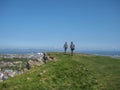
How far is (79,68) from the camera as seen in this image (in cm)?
3067

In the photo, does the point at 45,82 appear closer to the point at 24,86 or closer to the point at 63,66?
the point at 24,86

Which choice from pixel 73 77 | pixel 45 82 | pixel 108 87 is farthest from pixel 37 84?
pixel 108 87

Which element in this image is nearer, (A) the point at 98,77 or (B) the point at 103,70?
(A) the point at 98,77

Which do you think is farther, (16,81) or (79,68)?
(79,68)

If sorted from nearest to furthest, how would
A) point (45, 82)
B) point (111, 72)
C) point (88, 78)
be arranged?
point (45, 82) → point (88, 78) → point (111, 72)

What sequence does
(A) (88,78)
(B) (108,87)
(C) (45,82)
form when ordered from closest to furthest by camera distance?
1. (B) (108,87)
2. (C) (45,82)
3. (A) (88,78)

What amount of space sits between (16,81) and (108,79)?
9209mm

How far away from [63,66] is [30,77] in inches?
230

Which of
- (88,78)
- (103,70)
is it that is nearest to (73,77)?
(88,78)

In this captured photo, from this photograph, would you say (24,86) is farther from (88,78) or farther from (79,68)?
(79,68)

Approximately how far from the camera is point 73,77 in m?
26.7

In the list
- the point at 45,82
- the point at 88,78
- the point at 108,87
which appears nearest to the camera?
the point at 108,87

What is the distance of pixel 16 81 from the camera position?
83.9 ft

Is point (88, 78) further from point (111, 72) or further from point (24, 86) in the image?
point (24, 86)
